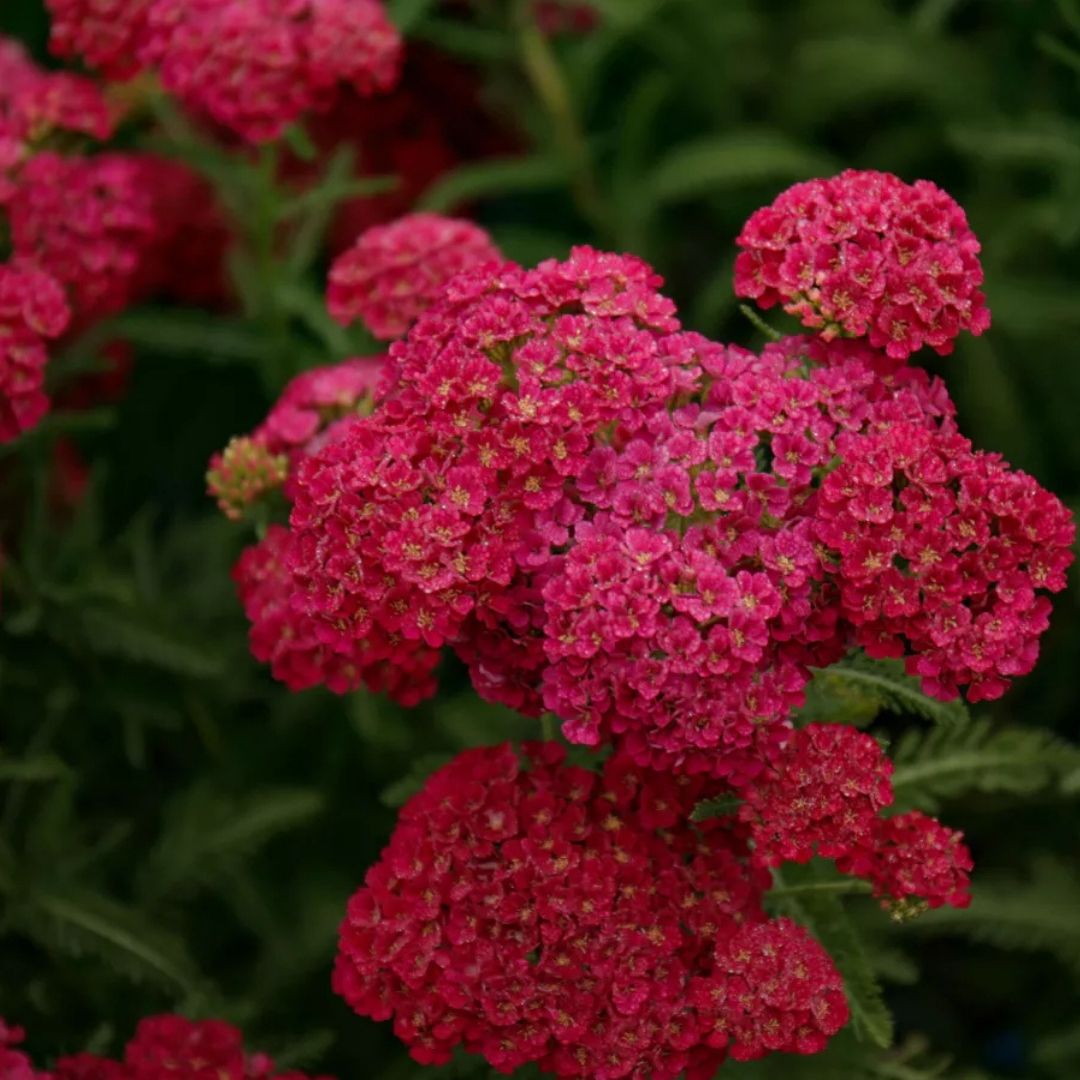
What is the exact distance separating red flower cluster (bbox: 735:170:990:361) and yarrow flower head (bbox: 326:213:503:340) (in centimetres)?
55

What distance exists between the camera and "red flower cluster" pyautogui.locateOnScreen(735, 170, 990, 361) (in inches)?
73.9

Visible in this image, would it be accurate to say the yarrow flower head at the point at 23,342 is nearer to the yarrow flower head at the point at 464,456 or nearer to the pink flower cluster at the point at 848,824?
the yarrow flower head at the point at 464,456

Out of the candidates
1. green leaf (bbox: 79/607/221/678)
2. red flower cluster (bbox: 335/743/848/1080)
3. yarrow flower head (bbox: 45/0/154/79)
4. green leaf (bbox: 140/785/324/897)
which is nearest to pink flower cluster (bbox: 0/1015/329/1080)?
red flower cluster (bbox: 335/743/848/1080)

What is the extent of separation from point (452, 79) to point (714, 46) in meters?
0.68

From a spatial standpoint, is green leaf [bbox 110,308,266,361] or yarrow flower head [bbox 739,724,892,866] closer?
yarrow flower head [bbox 739,724,892,866]

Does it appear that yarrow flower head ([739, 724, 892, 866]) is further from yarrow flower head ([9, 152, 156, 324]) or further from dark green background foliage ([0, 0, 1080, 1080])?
yarrow flower head ([9, 152, 156, 324])

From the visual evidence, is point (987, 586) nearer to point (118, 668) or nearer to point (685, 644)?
point (685, 644)

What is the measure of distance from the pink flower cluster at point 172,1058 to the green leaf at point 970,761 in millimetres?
1043

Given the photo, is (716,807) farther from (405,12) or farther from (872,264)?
(405,12)

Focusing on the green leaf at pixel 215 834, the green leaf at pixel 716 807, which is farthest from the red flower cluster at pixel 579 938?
the green leaf at pixel 215 834

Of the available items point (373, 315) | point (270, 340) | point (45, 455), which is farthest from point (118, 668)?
point (373, 315)

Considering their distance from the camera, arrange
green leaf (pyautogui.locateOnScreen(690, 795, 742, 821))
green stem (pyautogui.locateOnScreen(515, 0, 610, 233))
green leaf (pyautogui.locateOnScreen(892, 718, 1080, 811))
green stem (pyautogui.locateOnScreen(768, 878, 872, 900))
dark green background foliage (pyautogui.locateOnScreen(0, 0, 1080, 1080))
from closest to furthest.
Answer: green leaf (pyautogui.locateOnScreen(690, 795, 742, 821)), green stem (pyautogui.locateOnScreen(768, 878, 872, 900)), green leaf (pyautogui.locateOnScreen(892, 718, 1080, 811)), dark green background foliage (pyautogui.locateOnScreen(0, 0, 1080, 1080)), green stem (pyautogui.locateOnScreen(515, 0, 610, 233))

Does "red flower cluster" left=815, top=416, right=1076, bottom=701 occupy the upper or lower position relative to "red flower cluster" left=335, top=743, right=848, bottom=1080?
upper

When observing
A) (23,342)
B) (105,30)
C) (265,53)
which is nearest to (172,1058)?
(23,342)
